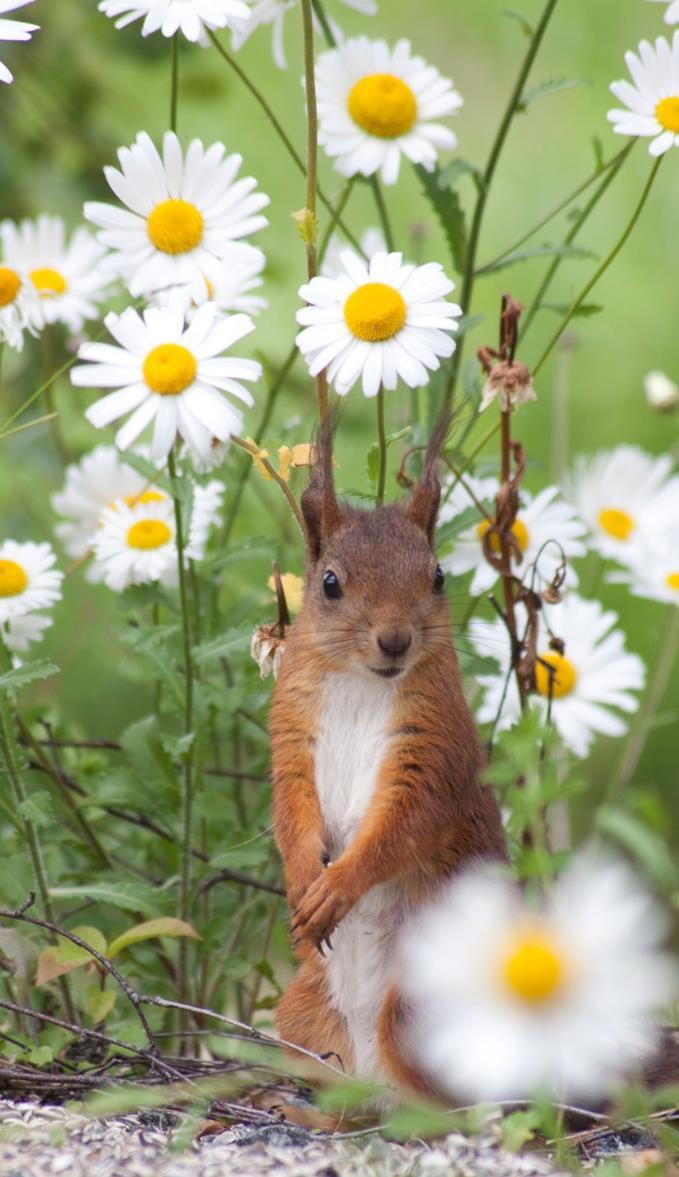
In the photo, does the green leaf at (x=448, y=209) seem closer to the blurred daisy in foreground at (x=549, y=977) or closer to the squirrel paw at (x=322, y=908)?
the squirrel paw at (x=322, y=908)

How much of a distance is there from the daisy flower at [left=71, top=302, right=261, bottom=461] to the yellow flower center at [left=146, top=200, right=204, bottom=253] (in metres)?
0.22

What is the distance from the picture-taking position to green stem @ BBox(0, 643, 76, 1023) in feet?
7.73

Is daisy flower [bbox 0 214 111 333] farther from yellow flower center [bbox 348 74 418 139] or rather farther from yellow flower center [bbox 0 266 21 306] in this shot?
yellow flower center [bbox 348 74 418 139]

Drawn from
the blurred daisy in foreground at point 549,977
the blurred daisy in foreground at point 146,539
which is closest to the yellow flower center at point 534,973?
the blurred daisy in foreground at point 549,977

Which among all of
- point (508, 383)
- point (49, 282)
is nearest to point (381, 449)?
point (508, 383)

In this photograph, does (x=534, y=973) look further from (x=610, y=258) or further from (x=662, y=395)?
(x=662, y=395)

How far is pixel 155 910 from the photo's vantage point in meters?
2.48

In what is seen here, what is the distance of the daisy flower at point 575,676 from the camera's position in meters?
2.75

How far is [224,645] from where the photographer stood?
2.47m

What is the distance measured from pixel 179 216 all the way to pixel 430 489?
545 millimetres

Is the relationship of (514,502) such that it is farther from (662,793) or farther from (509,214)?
(509,214)

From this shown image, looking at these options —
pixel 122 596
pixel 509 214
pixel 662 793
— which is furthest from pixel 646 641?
pixel 122 596

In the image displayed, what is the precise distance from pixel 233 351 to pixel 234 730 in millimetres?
1749

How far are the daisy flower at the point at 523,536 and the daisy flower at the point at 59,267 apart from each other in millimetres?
750
